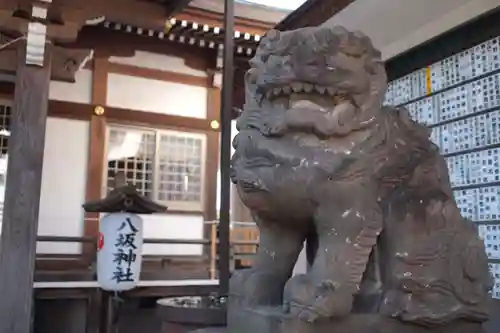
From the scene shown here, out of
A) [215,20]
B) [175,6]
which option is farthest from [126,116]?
[175,6]

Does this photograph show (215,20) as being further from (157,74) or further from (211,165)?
(211,165)

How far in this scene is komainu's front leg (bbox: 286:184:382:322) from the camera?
1.25 metres

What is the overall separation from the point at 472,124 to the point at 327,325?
4.74ft

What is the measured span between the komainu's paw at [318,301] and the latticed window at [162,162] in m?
5.57

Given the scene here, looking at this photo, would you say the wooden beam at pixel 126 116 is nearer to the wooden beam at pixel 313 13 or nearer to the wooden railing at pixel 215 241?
the wooden railing at pixel 215 241

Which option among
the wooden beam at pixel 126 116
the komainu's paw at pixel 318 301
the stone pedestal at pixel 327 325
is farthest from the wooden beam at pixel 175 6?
the komainu's paw at pixel 318 301

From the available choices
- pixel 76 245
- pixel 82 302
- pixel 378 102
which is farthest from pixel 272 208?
pixel 76 245

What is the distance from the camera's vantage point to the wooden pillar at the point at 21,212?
4.17 m

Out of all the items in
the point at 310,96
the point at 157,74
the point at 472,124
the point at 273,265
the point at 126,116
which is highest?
the point at 157,74

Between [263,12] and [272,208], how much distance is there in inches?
214

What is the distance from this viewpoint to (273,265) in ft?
4.88

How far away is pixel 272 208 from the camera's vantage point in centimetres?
139

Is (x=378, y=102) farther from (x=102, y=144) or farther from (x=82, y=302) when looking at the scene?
(x=102, y=144)

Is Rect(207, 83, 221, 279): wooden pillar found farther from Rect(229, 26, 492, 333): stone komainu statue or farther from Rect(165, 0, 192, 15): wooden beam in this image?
Rect(229, 26, 492, 333): stone komainu statue
